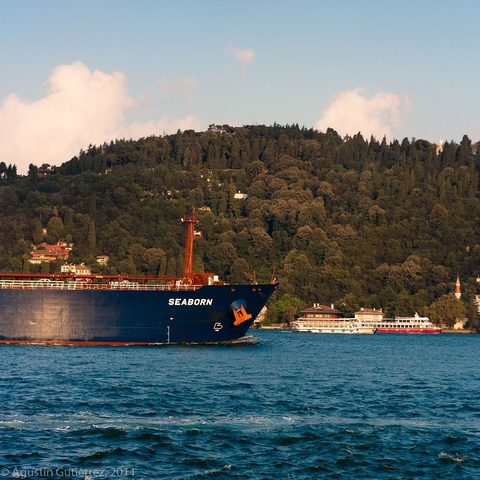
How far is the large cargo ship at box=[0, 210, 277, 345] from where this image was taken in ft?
195

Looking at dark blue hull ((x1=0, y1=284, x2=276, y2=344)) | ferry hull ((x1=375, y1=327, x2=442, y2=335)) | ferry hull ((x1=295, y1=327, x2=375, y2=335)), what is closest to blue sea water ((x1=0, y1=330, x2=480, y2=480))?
dark blue hull ((x1=0, y1=284, x2=276, y2=344))

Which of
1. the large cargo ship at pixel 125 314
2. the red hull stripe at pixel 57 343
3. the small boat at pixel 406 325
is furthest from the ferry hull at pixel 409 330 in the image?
the red hull stripe at pixel 57 343

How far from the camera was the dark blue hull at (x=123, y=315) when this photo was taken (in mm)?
59375

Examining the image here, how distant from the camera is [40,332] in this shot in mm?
60531

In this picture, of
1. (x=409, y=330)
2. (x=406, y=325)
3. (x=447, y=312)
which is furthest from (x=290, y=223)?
(x=409, y=330)

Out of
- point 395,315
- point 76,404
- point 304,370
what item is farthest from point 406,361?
point 395,315

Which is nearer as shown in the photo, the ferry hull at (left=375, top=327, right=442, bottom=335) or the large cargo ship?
the large cargo ship

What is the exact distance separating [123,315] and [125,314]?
0.54ft

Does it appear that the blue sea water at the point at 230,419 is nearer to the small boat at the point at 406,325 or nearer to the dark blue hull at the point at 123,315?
the dark blue hull at the point at 123,315

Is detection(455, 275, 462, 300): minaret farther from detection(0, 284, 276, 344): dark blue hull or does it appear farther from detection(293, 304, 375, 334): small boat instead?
detection(0, 284, 276, 344): dark blue hull

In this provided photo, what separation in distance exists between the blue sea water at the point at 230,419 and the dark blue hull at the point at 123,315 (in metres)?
8.23

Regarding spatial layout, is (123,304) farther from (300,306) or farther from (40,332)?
(300,306)

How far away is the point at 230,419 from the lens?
30922 mm

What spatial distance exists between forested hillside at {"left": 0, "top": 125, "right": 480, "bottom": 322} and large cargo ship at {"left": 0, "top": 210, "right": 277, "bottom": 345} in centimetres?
7115
